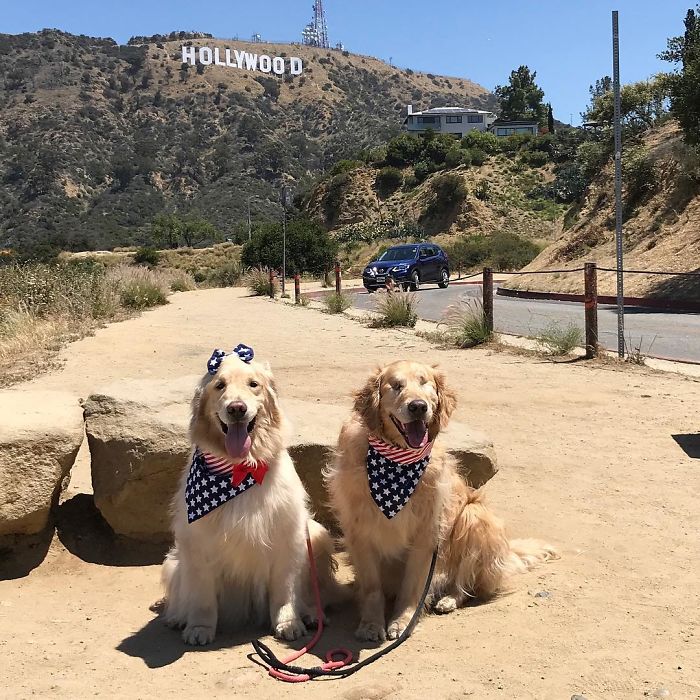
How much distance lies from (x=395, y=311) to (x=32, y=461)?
40.8 ft

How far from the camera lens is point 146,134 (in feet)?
362

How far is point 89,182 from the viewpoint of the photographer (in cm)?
9700

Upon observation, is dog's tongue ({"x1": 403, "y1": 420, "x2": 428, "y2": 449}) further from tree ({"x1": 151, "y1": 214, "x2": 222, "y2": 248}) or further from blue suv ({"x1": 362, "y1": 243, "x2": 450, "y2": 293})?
tree ({"x1": 151, "y1": 214, "x2": 222, "y2": 248})

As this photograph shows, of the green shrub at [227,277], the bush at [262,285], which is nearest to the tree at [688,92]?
the bush at [262,285]

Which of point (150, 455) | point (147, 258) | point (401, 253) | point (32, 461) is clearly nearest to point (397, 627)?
point (150, 455)

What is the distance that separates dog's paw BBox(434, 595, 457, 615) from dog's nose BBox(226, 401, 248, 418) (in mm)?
1666

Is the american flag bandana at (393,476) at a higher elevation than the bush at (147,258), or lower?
lower

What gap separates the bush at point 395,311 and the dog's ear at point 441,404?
1300 cm

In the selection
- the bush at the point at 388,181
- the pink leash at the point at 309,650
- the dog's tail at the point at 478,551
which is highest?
the bush at the point at 388,181

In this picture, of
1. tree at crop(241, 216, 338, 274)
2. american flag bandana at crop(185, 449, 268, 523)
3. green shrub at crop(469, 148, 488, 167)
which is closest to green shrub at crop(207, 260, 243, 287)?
tree at crop(241, 216, 338, 274)

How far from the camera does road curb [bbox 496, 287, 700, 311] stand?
1986cm

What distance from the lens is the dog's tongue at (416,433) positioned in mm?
3898

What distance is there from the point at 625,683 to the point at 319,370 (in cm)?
832

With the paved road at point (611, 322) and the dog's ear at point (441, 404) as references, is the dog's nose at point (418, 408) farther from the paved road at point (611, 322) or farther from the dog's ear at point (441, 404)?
the paved road at point (611, 322)
